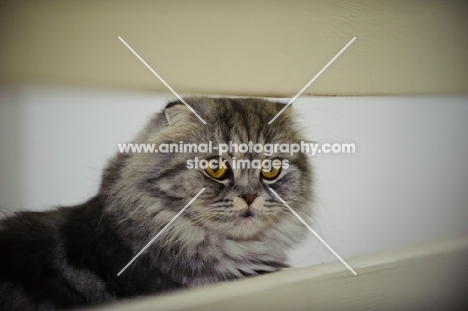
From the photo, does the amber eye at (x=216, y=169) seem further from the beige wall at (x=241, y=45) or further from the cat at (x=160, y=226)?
the beige wall at (x=241, y=45)

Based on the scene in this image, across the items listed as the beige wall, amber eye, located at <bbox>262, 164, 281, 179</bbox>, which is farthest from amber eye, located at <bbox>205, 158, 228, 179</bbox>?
the beige wall

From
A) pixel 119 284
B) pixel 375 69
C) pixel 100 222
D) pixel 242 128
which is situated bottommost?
pixel 119 284

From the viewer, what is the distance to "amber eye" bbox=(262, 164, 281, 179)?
125 centimetres

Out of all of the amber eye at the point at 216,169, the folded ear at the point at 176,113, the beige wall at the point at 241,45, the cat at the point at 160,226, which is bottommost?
the cat at the point at 160,226

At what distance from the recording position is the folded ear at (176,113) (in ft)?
4.11

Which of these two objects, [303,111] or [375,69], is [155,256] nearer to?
[303,111]

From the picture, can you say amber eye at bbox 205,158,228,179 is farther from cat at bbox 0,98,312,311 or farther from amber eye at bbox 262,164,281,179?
amber eye at bbox 262,164,281,179

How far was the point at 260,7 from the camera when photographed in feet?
4.31

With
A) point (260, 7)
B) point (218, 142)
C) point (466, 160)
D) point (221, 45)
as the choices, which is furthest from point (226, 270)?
point (466, 160)

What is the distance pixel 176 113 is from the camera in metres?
1.25

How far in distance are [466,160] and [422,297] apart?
0.52m

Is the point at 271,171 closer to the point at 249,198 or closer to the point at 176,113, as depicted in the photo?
the point at 249,198

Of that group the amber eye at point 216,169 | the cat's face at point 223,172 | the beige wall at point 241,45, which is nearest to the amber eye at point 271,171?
the cat's face at point 223,172

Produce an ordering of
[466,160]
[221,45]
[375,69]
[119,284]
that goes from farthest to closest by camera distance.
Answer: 1. [466,160]
2. [375,69]
3. [221,45]
4. [119,284]
